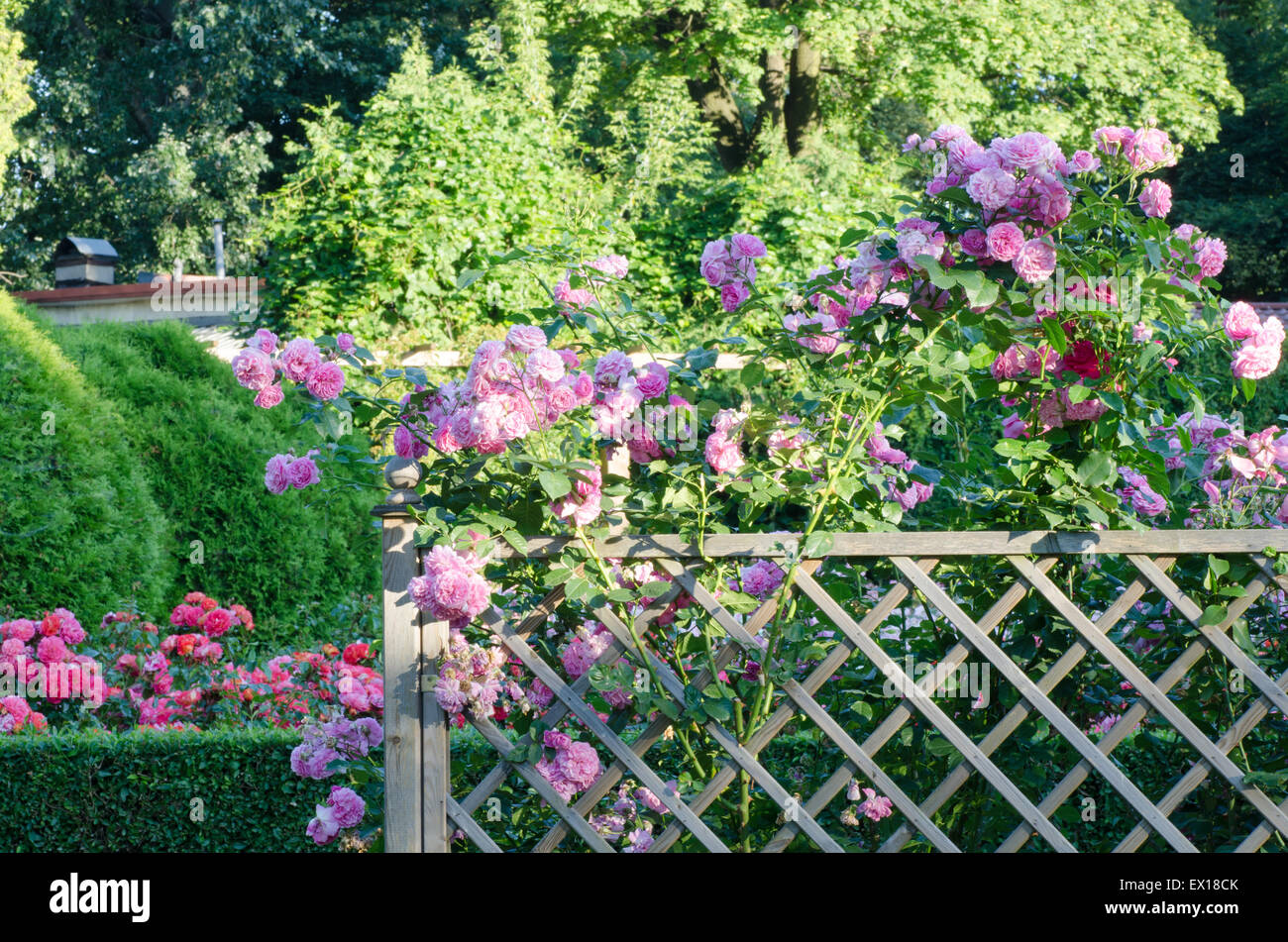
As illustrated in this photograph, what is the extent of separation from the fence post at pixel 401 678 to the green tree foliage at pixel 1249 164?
1888 centimetres

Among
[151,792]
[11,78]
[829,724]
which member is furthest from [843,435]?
[11,78]

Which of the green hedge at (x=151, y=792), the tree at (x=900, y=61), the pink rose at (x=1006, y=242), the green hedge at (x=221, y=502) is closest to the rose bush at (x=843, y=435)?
the pink rose at (x=1006, y=242)

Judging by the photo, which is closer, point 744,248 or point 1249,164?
point 744,248

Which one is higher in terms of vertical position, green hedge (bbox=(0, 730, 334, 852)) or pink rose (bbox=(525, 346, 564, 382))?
pink rose (bbox=(525, 346, 564, 382))

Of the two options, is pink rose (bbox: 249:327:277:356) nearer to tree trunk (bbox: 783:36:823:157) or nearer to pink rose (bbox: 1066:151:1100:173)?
pink rose (bbox: 1066:151:1100:173)

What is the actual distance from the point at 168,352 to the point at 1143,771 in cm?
597

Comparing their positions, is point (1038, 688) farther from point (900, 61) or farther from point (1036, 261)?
point (900, 61)

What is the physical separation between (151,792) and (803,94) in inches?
560

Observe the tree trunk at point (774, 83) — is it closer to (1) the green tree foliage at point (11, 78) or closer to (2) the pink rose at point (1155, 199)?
(1) the green tree foliage at point (11, 78)

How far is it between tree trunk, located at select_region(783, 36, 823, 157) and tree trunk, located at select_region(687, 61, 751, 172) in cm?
73

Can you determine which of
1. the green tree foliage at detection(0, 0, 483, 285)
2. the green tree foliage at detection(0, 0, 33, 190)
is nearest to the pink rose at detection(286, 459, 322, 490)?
the green tree foliage at detection(0, 0, 483, 285)

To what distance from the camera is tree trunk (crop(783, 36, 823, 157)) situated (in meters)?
15.5

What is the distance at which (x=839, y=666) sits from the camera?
82.4 inches
